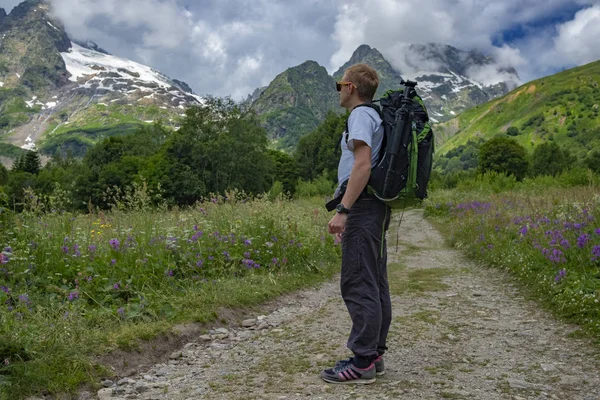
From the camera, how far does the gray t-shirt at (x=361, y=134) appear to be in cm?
371

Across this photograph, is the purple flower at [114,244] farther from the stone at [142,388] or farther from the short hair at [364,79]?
the short hair at [364,79]

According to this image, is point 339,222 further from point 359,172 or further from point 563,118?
point 563,118

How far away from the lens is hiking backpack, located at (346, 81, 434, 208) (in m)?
3.75

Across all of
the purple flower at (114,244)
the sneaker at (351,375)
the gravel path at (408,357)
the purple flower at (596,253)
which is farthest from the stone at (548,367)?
the purple flower at (114,244)

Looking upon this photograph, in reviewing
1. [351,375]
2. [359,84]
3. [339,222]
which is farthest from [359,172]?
[351,375]

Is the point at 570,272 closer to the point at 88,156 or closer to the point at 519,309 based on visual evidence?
the point at 519,309

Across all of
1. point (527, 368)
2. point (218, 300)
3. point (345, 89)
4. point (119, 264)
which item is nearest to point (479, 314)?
point (527, 368)

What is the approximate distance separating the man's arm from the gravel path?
60.4 inches

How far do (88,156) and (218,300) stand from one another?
91.6 meters

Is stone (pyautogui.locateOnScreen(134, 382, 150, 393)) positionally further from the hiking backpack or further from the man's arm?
the hiking backpack

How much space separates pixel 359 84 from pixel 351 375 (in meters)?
2.43

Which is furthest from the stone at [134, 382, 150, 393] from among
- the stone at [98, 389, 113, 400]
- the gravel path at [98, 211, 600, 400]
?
the stone at [98, 389, 113, 400]

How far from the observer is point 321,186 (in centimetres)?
4303

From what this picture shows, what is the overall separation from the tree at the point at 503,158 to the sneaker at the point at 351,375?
77.6m
